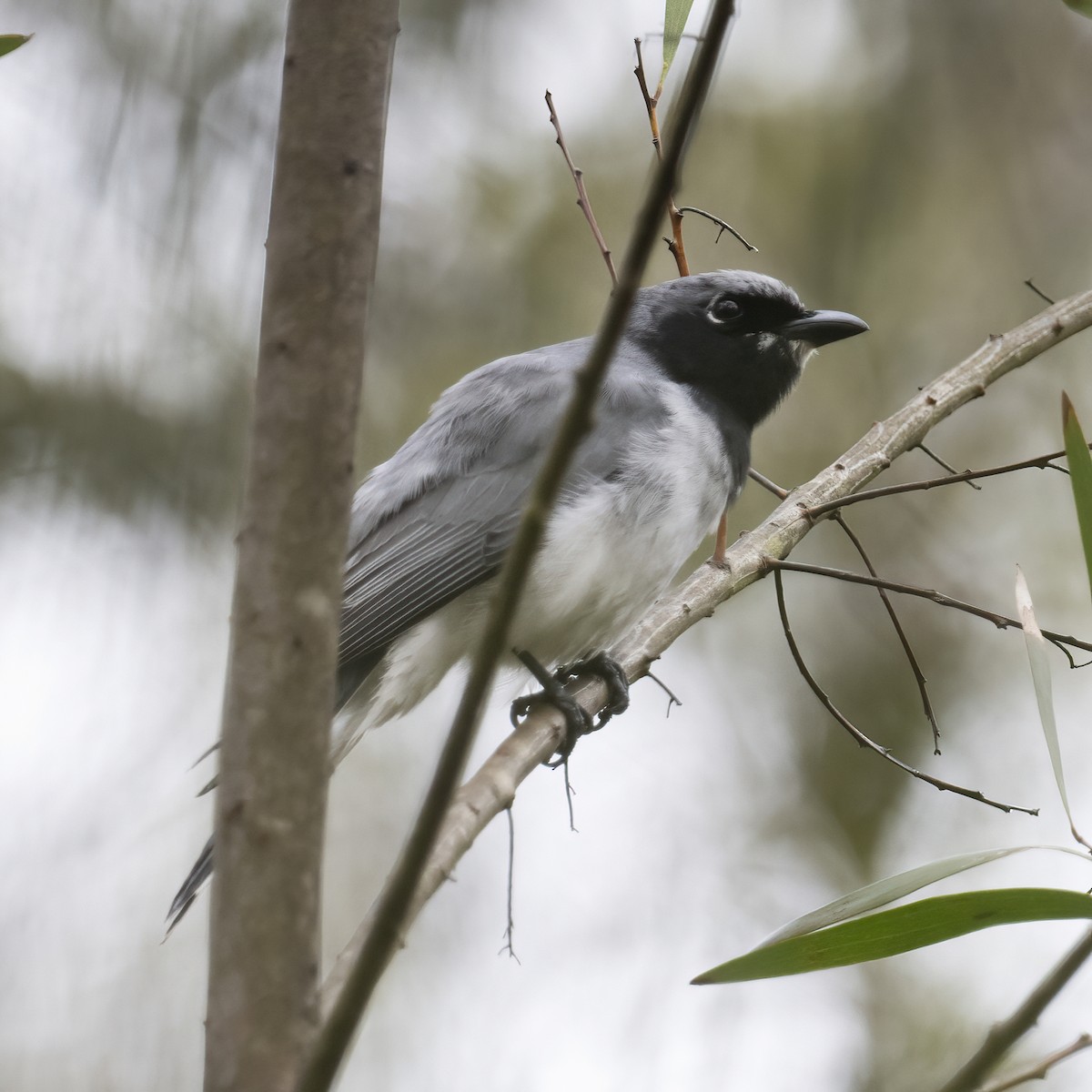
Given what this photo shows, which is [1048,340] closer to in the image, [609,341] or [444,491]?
[444,491]

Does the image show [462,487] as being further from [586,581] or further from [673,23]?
[673,23]

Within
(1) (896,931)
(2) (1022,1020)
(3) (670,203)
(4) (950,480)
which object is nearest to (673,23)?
(3) (670,203)

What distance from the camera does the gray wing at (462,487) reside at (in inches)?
115

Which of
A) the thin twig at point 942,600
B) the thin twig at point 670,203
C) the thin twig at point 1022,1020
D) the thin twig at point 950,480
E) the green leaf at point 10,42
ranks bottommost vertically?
the thin twig at point 1022,1020

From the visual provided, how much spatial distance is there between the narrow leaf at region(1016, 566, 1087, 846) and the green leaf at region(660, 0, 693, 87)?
1.07 m

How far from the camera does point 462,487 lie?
3066 mm

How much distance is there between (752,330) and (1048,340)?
95cm

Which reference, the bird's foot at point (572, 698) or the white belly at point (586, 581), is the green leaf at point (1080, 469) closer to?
the bird's foot at point (572, 698)

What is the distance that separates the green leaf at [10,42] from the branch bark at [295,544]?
1.97ft

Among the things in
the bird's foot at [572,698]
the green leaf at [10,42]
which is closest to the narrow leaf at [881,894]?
the bird's foot at [572,698]

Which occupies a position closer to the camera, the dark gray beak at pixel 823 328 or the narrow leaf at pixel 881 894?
the narrow leaf at pixel 881 894

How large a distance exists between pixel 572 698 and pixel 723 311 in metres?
1.35

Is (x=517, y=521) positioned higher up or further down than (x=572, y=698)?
higher up

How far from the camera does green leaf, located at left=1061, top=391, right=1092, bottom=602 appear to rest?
158cm
